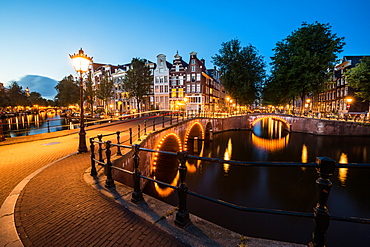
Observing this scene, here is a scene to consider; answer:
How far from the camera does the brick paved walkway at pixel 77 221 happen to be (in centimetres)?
273

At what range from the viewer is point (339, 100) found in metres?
44.9

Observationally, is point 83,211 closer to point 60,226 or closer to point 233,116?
point 60,226

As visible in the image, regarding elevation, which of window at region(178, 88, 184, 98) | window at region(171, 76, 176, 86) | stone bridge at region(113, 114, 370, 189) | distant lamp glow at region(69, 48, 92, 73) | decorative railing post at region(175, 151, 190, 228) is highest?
window at region(171, 76, 176, 86)

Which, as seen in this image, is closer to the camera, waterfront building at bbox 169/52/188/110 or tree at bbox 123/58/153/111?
tree at bbox 123/58/153/111

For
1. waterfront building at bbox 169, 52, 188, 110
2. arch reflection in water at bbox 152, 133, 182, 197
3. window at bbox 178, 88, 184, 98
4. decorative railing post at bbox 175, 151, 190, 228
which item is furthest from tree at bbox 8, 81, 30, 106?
decorative railing post at bbox 175, 151, 190, 228

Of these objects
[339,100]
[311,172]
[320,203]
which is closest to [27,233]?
[320,203]

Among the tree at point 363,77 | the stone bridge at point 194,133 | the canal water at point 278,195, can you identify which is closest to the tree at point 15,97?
the stone bridge at point 194,133

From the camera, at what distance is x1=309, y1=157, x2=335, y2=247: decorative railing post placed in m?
1.92

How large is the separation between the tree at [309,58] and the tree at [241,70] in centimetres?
430

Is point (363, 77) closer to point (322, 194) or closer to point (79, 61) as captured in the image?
point (322, 194)

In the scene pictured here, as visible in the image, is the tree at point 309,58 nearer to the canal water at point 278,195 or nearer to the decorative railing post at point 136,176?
the canal water at point 278,195

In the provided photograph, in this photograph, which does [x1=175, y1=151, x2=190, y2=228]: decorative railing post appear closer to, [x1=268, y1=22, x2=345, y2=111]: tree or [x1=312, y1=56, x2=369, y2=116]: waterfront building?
[x1=268, y1=22, x2=345, y2=111]: tree

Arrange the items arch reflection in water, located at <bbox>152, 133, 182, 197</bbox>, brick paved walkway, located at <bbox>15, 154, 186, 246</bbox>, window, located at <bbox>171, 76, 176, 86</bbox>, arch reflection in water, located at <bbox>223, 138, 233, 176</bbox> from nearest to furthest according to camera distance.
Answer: brick paved walkway, located at <bbox>15, 154, 186, 246</bbox>, arch reflection in water, located at <bbox>152, 133, 182, 197</bbox>, arch reflection in water, located at <bbox>223, 138, 233, 176</bbox>, window, located at <bbox>171, 76, 176, 86</bbox>

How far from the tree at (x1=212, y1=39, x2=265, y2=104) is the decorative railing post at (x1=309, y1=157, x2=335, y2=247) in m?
34.1
